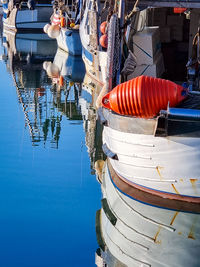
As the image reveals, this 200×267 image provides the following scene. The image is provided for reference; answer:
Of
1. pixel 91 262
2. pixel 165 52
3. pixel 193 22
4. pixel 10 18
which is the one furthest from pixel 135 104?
pixel 10 18

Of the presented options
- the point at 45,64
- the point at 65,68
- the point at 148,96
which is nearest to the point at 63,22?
the point at 45,64

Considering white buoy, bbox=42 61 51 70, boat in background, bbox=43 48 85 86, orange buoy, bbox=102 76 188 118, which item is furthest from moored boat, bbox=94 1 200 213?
white buoy, bbox=42 61 51 70

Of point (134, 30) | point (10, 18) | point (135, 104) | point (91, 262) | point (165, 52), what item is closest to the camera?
point (91, 262)

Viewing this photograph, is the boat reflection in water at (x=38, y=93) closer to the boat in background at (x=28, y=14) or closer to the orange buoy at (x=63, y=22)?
the orange buoy at (x=63, y=22)

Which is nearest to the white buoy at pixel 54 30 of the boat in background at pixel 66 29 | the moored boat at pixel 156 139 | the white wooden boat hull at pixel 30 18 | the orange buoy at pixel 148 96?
the boat in background at pixel 66 29

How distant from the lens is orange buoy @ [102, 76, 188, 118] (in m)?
7.29

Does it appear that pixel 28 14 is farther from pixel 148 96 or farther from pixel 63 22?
pixel 148 96

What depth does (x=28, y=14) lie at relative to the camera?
113ft

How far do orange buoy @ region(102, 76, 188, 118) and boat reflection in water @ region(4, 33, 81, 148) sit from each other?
3.89m

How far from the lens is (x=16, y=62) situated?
23.3 m

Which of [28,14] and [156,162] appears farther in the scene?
[28,14]

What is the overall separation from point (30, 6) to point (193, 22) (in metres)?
21.5

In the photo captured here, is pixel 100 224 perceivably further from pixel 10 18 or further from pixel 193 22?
pixel 10 18

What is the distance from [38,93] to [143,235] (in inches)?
397
